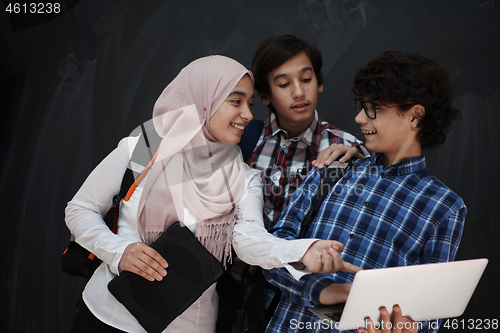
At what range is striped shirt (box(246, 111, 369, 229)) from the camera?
1.79 m

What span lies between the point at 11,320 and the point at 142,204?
1675mm

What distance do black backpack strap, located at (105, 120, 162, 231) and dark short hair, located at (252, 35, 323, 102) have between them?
25.2 inches

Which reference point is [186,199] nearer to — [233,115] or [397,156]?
[233,115]

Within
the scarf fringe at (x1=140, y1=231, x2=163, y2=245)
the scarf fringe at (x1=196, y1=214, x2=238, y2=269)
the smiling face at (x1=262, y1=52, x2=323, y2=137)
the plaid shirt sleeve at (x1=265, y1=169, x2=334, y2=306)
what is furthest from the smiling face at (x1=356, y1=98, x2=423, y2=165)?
the scarf fringe at (x1=140, y1=231, x2=163, y2=245)

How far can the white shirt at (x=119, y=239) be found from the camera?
1396 millimetres

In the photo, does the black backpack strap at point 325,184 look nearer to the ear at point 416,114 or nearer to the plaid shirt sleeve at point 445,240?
the ear at point 416,114

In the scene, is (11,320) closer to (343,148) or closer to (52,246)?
(52,246)

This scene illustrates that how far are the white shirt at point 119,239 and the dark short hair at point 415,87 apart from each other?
0.65 m

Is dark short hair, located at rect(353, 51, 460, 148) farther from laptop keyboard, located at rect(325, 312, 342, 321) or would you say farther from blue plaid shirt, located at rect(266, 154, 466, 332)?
laptop keyboard, located at rect(325, 312, 342, 321)

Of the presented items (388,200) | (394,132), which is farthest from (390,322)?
(394,132)

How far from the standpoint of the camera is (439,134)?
1.50 metres

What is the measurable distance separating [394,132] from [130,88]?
1.67 meters

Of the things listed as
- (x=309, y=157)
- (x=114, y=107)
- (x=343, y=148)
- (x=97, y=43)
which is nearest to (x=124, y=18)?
(x=97, y=43)

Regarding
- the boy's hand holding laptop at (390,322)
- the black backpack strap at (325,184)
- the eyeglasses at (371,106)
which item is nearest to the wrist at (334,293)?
the boy's hand holding laptop at (390,322)
